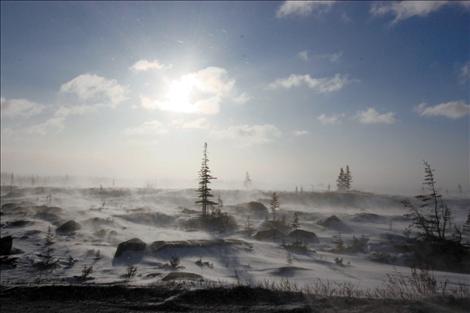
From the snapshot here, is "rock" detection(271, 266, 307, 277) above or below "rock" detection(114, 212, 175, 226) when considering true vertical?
above

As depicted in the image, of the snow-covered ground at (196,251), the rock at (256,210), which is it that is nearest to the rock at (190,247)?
the snow-covered ground at (196,251)

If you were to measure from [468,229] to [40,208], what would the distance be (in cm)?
4361

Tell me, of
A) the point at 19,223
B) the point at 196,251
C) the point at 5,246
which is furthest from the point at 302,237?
the point at 19,223

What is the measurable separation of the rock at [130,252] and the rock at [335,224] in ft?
66.6

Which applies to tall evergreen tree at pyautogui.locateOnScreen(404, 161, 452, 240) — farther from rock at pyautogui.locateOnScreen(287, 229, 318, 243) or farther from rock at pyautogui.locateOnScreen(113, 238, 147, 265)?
rock at pyautogui.locateOnScreen(113, 238, 147, 265)

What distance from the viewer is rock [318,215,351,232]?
34.3 m

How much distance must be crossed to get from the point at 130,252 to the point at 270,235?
42.3ft

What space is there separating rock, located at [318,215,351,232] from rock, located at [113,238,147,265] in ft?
66.6

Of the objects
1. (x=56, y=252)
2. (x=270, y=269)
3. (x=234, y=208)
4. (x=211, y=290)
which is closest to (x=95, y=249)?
(x=56, y=252)

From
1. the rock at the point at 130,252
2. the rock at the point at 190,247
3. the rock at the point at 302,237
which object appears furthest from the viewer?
the rock at the point at 302,237

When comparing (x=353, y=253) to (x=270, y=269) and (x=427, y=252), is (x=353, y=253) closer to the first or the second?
(x=427, y=252)

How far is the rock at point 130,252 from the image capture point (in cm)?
2002

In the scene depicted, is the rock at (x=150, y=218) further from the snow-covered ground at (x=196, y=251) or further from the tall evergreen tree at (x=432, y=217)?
the tall evergreen tree at (x=432, y=217)

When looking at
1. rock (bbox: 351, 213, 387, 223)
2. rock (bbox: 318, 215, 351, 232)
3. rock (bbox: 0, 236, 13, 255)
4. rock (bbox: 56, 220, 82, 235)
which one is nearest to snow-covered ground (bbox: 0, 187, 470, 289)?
rock (bbox: 351, 213, 387, 223)
